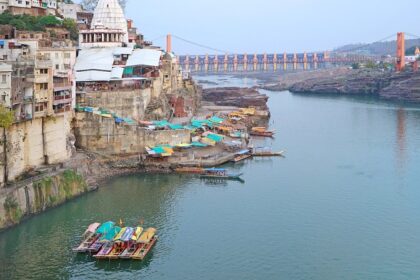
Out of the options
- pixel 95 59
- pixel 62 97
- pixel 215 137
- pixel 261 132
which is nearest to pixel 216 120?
pixel 261 132

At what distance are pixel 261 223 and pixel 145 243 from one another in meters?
4.39

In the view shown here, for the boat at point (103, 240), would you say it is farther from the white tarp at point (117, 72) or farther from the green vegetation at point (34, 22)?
the green vegetation at point (34, 22)

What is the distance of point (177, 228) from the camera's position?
19.9 m

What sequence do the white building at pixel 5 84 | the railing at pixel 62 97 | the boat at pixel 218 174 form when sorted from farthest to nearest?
the boat at pixel 218 174 → the railing at pixel 62 97 → the white building at pixel 5 84

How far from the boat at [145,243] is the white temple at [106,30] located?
68.3ft

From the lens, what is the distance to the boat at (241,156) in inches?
1168

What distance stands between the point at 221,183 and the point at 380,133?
56.8 ft

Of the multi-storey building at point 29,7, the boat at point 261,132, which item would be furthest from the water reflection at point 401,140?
→ the multi-storey building at point 29,7

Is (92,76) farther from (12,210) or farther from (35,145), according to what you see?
(12,210)

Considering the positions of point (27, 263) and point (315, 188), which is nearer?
point (27, 263)

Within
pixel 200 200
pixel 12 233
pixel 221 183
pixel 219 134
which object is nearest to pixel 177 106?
pixel 219 134

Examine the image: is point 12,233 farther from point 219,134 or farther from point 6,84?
point 219,134

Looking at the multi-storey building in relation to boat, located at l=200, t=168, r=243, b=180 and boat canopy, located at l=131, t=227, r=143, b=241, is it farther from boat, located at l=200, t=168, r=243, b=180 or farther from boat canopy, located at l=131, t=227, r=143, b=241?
boat canopy, located at l=131, t=227, r=143, b=241

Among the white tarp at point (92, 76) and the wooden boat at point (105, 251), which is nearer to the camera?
the wooden boat at point (105, 251)
